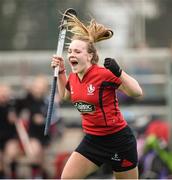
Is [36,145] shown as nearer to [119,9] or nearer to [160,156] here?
[160,156]

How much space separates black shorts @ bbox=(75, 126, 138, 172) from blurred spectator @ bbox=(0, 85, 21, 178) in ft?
13.6

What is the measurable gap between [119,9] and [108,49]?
2.21 ft

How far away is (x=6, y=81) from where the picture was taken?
1188 cm

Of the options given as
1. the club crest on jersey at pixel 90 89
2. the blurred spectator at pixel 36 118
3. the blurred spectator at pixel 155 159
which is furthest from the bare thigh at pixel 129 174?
the blurred spectator at pixel 36 118

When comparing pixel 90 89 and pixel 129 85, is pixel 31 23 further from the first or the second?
pixel 129 85

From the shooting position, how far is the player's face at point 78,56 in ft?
19.8

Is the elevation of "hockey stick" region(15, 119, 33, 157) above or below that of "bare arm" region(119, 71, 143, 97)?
below

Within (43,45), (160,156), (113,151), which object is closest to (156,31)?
(43,45)

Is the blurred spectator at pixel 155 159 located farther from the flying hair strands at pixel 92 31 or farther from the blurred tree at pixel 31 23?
the flying hair strands at pixel 92 31

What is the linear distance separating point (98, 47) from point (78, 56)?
19.9 ft

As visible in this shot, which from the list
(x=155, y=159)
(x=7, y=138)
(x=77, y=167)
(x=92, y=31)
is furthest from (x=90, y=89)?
(x=7, y=138)

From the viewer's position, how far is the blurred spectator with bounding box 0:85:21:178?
10.2 m

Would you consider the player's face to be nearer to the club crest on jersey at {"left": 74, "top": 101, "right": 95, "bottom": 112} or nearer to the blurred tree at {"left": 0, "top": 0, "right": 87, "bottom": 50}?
the club crest on jersey at {"left": 74, "top": 101, "right": 95, "bottom": 112}

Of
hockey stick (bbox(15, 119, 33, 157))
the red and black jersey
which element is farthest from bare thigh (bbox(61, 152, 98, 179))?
hockey stick (bbox(15, 119, 33, 157))
